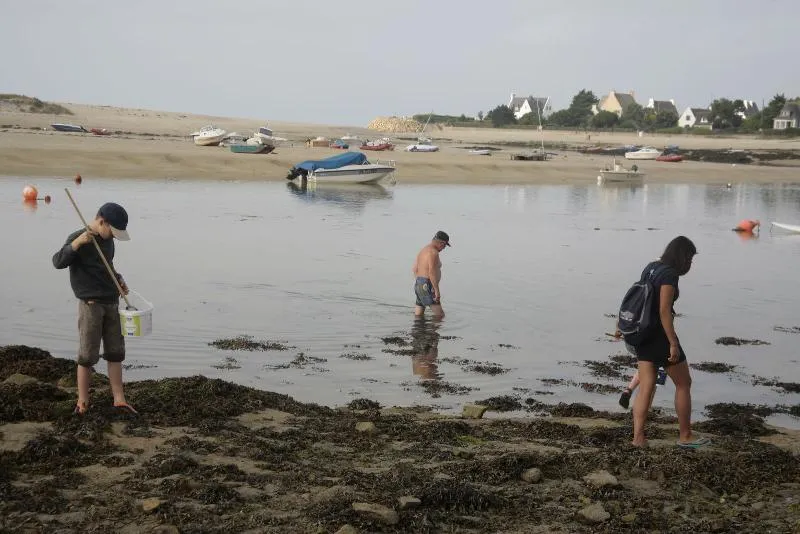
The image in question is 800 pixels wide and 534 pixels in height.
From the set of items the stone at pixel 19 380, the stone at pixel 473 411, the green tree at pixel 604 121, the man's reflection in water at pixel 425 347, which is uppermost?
the green tree at pixel 604 121

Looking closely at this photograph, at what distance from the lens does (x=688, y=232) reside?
30609mm

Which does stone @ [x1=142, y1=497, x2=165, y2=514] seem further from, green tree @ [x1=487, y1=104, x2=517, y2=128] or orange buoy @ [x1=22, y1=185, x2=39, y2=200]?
green tree @ [x1=487, y1=104, x2=517, y2=128]

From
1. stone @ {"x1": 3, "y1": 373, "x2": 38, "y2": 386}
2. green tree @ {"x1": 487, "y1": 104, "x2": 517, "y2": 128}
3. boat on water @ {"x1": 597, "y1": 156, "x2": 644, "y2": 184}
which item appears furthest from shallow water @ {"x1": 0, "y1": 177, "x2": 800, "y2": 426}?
green tree @ {"x1": 487, "y1": 104, "x2": 517, "y2": 128}

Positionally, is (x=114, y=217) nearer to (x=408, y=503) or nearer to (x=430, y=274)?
(x=408, y=503)

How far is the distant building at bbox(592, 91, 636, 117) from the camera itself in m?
157

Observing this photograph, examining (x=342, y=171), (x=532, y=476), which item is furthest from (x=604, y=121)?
(x=532, y=476)

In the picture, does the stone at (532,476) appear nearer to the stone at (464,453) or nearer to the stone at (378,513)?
the stone at (464,453)

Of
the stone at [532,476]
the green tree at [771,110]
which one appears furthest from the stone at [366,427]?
the green tree at [771,110]

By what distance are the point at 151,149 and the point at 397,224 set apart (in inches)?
1153

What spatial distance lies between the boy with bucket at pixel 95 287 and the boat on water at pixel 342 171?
37.9 m

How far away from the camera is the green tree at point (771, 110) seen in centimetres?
12400

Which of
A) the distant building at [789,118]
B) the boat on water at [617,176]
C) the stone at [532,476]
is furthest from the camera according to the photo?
the distant building at [789,118]

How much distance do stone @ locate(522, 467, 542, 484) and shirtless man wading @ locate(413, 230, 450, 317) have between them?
24.3ft

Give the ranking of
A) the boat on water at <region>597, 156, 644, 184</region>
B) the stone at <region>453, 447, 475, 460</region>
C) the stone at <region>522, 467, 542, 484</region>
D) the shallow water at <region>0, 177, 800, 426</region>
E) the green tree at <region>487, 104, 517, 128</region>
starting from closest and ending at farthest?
1. the stone at <region>522, 467, 542, 484</region>
2. the stone at <region>453, 447, 475, 460</region>
3. the shallow water at <region>0, 177, 800, 426</region>
4. the boat on water at <region>597, 156, 644, 184</region>
5. the green tree at <region>487, 104, 517, 128</region>
